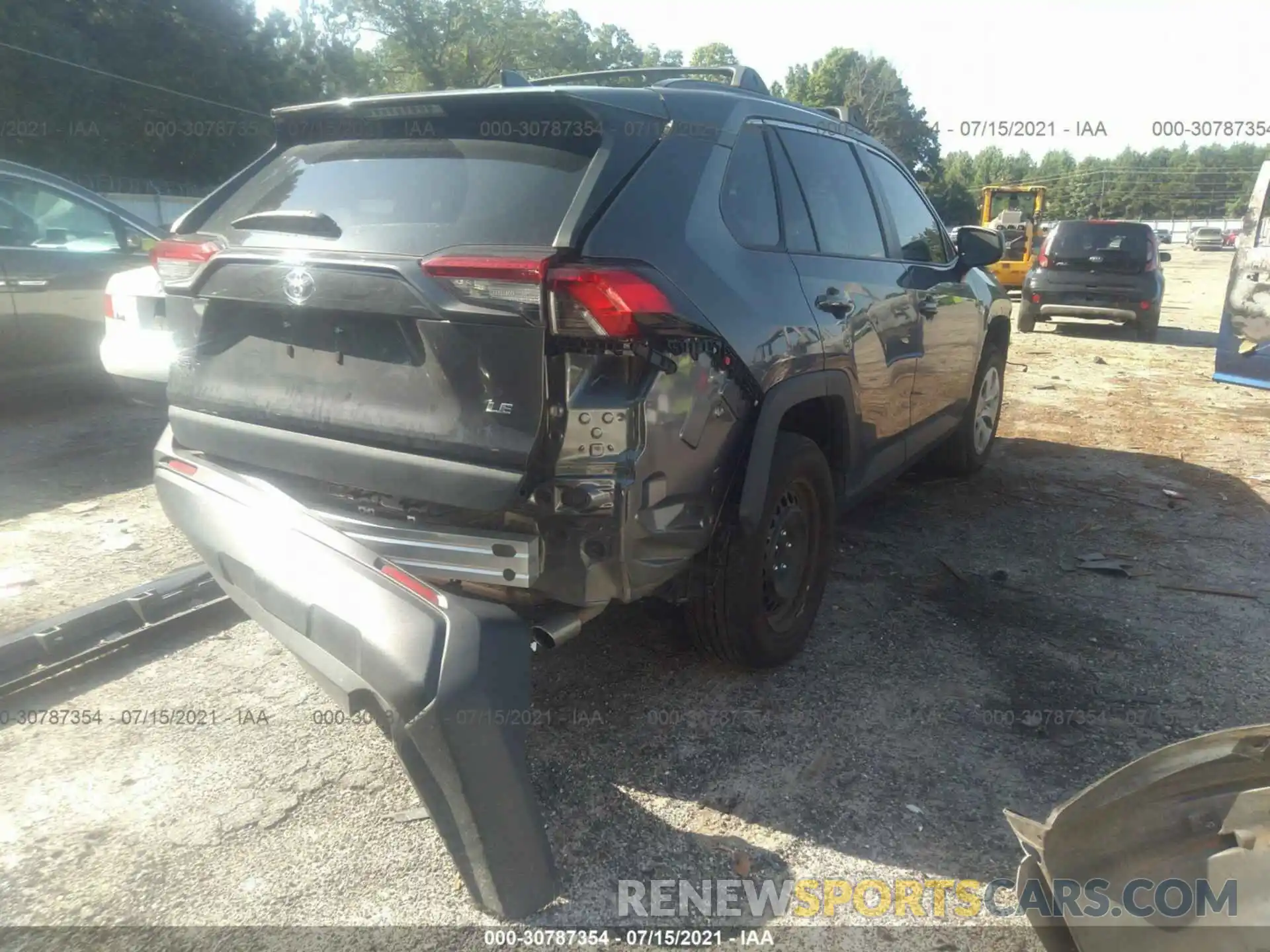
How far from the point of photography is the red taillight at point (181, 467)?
3.13 metres

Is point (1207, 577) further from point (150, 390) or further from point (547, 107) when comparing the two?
point (150, 390)

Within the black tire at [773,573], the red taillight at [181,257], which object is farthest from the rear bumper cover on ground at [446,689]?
the red taillight at [181,257]

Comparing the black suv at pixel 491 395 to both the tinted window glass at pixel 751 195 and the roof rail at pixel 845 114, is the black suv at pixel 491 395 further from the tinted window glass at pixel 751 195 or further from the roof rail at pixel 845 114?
the roof rail at pixel 845 114

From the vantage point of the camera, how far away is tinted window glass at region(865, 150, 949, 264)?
4523 mm

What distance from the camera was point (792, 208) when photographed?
3496mm

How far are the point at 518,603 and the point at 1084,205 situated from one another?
9591 centimetres

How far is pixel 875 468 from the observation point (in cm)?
416

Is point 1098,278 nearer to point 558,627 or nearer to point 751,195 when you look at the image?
point 751,195

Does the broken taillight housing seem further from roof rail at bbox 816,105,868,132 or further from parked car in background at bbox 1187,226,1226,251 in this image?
parked car in background at bbox 1187,226,1226,251

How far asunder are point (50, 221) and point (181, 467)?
4883 millimetres

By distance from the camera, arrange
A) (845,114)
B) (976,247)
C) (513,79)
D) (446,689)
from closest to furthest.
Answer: (446,689) < (513,79) < (845,114) < (976,247)

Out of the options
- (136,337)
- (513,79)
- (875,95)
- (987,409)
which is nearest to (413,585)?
(513,79)

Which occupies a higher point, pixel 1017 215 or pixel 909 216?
pixel 909 216

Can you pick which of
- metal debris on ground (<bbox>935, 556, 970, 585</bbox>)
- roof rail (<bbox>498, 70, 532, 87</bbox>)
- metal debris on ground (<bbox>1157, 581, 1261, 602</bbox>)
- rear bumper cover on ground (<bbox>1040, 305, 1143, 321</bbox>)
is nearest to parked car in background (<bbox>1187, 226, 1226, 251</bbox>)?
rear bumper cover on ground (<bbox>1040, 305, 1143, 321</bbox>)
